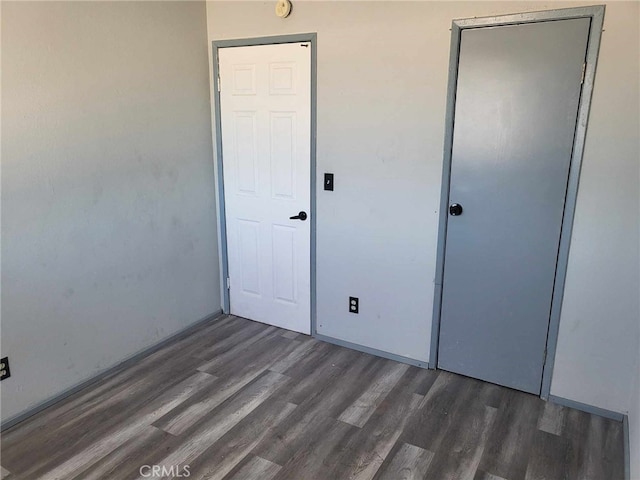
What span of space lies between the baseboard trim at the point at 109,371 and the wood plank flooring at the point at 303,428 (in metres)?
0.04

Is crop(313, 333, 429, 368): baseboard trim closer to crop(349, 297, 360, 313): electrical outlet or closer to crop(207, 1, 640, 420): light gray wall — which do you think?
crop(207, 1, 640, 420): light gray wall

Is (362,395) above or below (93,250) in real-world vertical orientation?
below

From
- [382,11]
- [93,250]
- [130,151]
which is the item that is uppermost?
[382,11]

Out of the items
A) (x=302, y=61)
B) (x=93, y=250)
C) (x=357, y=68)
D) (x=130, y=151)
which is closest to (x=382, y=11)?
(x=357, y=68)

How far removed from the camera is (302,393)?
2.67m

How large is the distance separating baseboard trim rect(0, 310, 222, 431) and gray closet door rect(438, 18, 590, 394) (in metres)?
1.80

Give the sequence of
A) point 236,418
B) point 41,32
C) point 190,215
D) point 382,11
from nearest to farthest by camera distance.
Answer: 1. point 41,32
2. point 236,418
3. point 382,11
4. point 190,215

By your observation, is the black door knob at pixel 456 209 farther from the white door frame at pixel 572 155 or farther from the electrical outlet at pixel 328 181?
the electrical outlet at pixel 328 181

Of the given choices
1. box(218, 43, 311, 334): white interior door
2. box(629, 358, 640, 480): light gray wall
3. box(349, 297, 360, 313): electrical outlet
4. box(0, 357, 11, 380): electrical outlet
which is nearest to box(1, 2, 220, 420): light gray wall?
box(0, 357, 11, 380): electrical outlet

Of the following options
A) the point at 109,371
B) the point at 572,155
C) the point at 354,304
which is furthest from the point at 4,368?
the point at 572,155

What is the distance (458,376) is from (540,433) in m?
0.59

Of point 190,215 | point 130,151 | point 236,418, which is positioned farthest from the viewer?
point 190,215

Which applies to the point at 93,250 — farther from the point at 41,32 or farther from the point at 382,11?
the point at 382,11

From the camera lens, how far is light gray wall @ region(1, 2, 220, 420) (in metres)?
2.24
